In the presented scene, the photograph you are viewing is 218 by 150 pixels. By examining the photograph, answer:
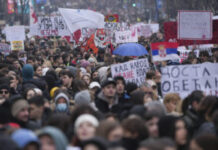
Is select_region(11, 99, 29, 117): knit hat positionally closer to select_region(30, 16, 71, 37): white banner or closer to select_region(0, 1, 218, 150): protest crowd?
select_region(0, 1, 218, 150): protest crowd

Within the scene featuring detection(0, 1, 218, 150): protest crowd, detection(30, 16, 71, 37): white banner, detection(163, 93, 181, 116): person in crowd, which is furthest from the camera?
detection(30, 16, 71, 37): white banner

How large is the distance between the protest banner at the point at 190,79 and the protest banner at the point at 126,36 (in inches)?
322

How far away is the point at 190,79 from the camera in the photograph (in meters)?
9.12

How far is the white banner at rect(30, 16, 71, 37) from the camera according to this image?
20422mm

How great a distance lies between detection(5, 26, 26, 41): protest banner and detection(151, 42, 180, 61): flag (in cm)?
883

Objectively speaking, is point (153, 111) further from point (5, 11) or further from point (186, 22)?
point (5, 11)

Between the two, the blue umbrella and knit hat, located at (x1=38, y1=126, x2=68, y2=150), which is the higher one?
the blue umbrella

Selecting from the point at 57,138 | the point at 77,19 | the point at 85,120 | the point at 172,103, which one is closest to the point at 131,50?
the point at 77,19

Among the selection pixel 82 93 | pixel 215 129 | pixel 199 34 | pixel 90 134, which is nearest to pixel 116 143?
pixel 90 134

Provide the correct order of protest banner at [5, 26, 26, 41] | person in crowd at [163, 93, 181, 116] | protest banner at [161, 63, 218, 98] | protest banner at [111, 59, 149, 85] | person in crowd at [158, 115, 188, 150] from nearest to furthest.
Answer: person in crowd at [158, 115, 188, 150] → person in crowd at [163, 93, 181, 116] → protest banner at [161, 63, 218, 98] → protest banner at [111, 59, 149, 85] → protest banner at [5, 26, 26, 41]

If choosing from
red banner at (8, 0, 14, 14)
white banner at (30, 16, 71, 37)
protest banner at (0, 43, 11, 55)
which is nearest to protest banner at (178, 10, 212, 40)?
protest banner at (0, 43, 11, 55)

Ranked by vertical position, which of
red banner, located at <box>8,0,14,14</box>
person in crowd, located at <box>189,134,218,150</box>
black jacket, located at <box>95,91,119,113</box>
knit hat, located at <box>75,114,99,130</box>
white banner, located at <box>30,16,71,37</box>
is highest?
red banner, located at <box>8,0,14,14</box>

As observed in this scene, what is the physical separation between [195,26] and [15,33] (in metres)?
9.32

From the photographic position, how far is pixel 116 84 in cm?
887
